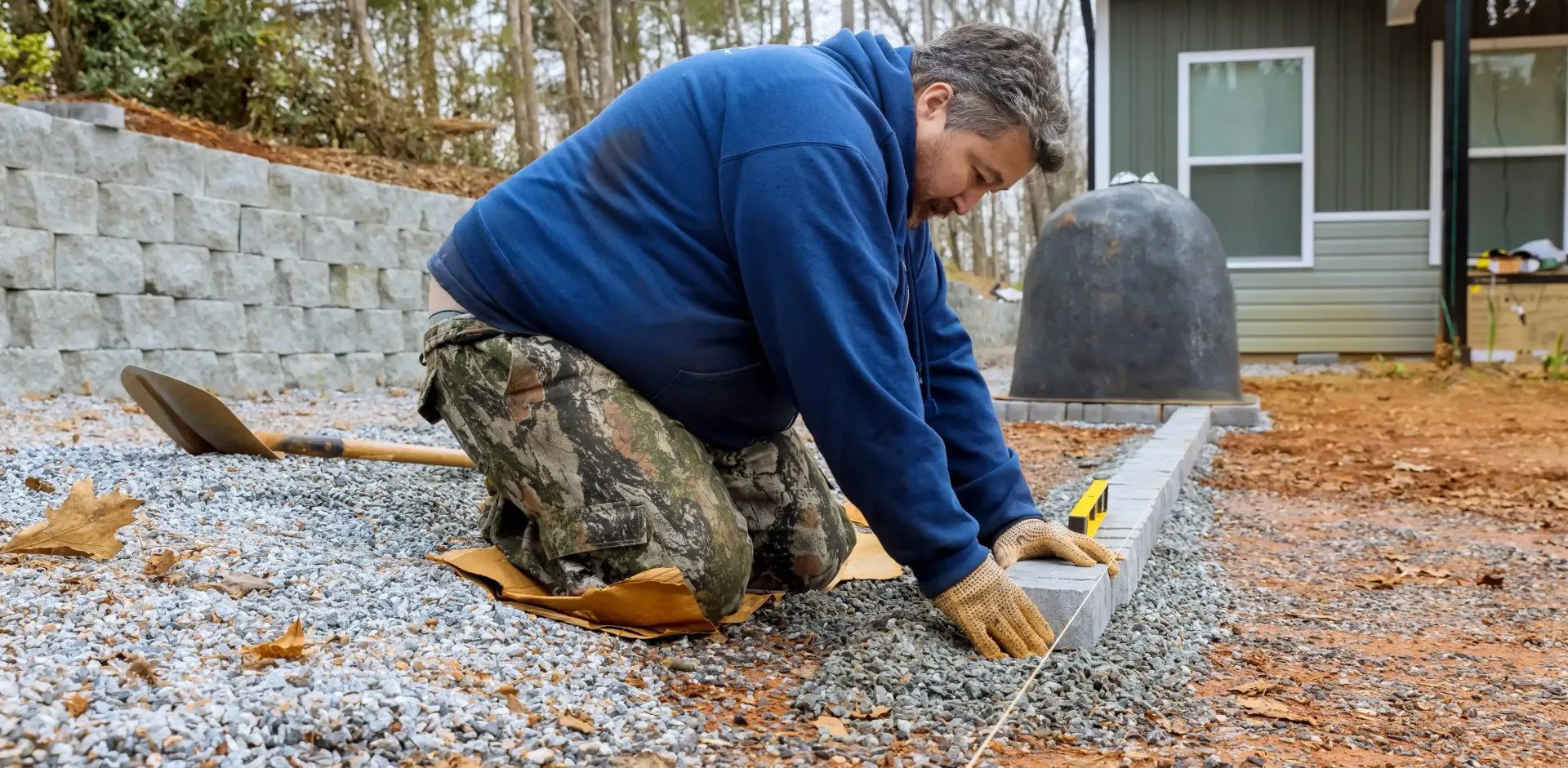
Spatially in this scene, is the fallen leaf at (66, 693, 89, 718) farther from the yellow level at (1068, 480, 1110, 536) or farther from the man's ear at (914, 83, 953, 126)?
the yellow level at (1068, 480, 1110, 536)

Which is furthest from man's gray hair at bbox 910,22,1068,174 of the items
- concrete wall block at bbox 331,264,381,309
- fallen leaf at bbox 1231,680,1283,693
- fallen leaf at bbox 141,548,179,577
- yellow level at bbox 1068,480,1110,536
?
concrete wall block at bbox 331,264,381,309

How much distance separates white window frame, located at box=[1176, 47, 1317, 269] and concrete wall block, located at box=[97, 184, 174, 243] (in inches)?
311

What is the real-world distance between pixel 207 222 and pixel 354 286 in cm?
112

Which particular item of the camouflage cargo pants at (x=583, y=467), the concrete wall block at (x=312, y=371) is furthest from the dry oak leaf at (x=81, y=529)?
the concrete wall block at (x=312, y=371)

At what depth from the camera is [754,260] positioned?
80.3 inches

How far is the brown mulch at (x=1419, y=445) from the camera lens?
4.41m

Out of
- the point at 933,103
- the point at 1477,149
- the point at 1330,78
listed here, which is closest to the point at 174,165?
the point at 933,103

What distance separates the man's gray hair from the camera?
2.15 meters

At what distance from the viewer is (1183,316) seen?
19.9ft

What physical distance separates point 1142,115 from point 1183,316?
4797mm

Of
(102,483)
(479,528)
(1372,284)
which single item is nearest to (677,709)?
(479,528)

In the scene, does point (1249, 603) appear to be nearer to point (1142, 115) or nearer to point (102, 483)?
point (102, 483)

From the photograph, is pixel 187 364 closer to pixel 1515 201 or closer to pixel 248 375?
pixel 248 375

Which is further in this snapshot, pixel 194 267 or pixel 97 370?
pixel 194 267
